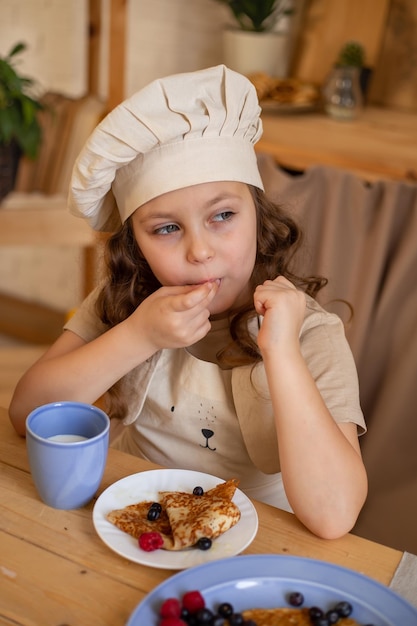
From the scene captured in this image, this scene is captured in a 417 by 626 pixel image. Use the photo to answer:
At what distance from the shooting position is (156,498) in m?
0.95

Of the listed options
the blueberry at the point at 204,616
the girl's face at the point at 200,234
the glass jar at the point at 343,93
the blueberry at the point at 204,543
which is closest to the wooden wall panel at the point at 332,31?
the glass jar at the point at 343,93

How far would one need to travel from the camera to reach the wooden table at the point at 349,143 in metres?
1.93

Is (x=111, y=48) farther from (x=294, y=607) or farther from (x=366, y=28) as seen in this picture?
(x=294, y=607)

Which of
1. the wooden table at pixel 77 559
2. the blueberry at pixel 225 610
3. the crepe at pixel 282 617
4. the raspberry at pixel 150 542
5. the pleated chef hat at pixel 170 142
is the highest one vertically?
the pleated chef hat at pixel 170 142

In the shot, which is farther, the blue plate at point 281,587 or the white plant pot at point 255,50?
the white plant pot at point 255,50

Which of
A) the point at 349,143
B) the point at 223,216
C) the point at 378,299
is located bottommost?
the point at 378,299

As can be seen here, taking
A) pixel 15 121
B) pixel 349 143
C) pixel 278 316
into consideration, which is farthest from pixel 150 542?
pixel 15 121

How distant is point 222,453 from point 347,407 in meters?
0.24

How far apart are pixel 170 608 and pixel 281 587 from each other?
12cm

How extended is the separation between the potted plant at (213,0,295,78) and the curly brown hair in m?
1.21

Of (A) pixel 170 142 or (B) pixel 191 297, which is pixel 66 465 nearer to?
(B) pixel 191 297

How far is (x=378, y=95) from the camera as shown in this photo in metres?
2.47

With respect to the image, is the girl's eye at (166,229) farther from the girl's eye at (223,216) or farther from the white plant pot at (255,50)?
the white plant pot at (255,50)

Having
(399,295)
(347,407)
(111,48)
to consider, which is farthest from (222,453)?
(111,48)
